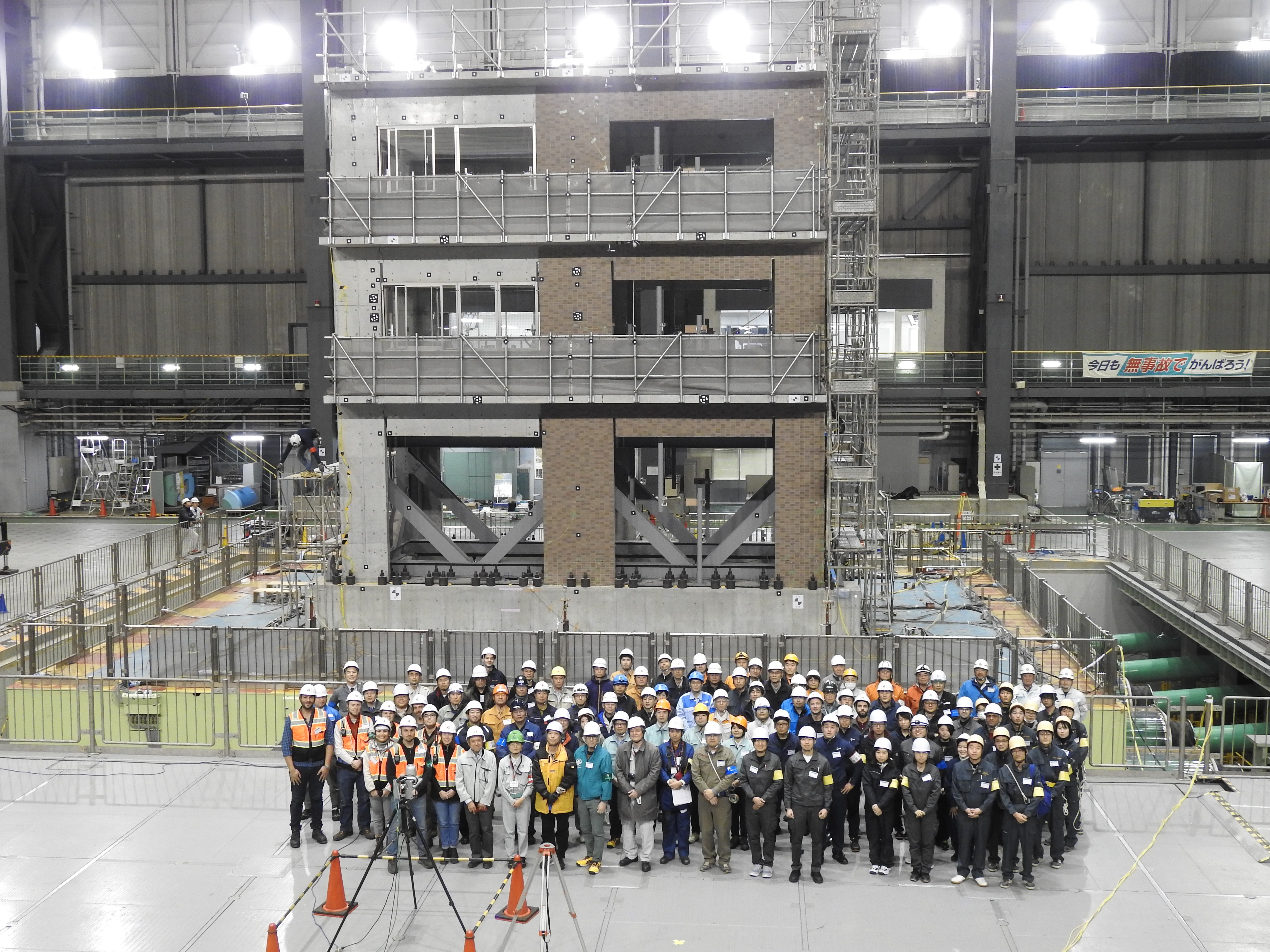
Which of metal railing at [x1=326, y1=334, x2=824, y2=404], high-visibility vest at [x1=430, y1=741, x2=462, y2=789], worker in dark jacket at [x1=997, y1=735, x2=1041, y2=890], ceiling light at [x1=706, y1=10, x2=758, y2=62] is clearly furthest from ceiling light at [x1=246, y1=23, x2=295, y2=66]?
worker in dark jacket at [x1=997, y1=735, x2=1041, y2=890]

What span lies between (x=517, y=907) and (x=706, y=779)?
2.59 m

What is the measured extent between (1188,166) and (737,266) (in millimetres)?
29882

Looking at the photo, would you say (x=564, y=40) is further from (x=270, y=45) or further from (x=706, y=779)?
(x=706, y=779)

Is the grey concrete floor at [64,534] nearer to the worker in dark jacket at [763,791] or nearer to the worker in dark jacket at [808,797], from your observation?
the worker in dark jacket at [763,791]

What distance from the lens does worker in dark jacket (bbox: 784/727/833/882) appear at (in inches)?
538

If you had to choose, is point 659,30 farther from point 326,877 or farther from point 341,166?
point 326,877

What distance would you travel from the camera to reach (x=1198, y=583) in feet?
93.9

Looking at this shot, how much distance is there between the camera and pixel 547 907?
1229 centimetres

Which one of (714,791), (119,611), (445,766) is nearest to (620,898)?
(714,791)

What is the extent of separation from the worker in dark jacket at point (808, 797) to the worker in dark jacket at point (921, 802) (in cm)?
88

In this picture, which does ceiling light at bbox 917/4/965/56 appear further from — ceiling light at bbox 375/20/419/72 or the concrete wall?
the concrete wall

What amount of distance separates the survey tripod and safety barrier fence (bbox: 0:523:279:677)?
9916mm

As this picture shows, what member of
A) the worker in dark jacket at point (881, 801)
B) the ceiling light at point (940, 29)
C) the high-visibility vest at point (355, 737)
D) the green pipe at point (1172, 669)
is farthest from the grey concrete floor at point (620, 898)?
the ceiling light at point (940, 29)

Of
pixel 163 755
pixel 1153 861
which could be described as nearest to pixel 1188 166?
pixel 1153 861
